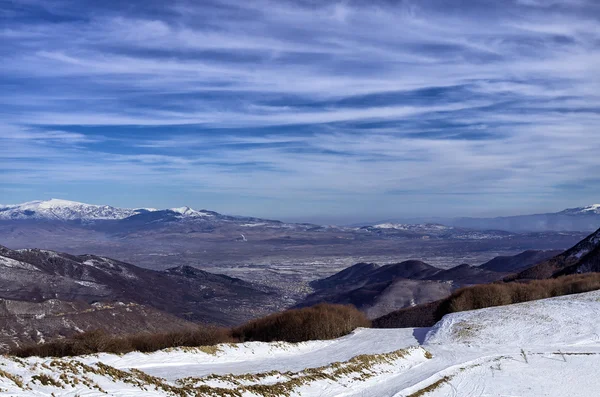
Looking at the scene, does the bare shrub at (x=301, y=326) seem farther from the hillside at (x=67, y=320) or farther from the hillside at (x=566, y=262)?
the hillside at (x=566, y=262)

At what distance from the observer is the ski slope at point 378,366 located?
1958 cm

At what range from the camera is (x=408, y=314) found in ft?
301

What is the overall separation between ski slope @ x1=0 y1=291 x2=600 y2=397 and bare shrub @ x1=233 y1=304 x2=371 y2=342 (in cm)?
210

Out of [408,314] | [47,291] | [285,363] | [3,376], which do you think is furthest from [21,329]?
[3,376]

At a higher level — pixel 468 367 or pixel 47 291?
pixel 468 367

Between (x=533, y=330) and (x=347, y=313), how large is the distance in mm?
15294

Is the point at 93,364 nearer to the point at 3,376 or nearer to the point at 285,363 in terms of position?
the point at 3,376

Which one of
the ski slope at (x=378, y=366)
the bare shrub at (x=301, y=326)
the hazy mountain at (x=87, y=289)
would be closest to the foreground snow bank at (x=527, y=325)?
the ski slope at (x=378, y=366)

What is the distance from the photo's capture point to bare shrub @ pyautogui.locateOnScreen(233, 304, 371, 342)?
138 feet

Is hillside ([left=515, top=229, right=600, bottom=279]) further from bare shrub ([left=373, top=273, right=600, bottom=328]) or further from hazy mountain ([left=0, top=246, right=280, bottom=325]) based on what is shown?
hazy mountain ([left=0, top=246, right=280, bottom=325])

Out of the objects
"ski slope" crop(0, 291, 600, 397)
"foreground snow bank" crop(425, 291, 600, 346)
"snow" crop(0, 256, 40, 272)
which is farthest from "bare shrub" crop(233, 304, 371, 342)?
"snow" crop(0, 256, 40, 272)

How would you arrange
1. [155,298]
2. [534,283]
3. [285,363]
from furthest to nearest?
[155,298] → [534,283] → [285,363]

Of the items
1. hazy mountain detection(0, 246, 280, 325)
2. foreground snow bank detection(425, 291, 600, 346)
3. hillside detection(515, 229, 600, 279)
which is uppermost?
foreground snow bank detection(425, 291, 600, 346)

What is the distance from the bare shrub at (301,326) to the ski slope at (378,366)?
2.10 meters
